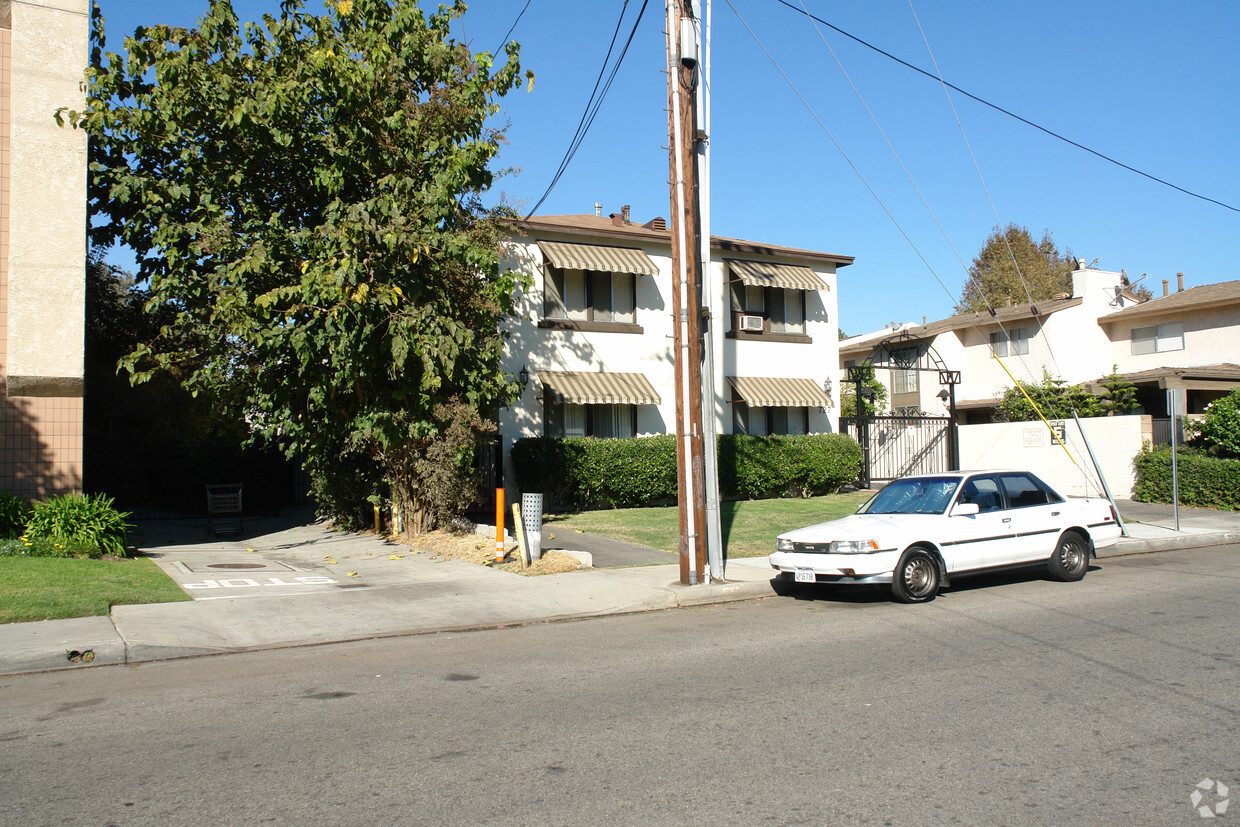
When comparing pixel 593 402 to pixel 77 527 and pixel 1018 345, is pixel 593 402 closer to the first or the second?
pixel 77 527

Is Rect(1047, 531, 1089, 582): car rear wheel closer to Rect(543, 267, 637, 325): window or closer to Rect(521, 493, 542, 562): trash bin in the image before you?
Rect(521, 493, 542, 562): trash bin

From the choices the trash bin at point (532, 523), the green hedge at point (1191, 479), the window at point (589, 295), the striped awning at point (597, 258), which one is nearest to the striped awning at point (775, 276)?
the striped awning at point (597, 258)

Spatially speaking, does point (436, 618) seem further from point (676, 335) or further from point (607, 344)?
point (607, 344)

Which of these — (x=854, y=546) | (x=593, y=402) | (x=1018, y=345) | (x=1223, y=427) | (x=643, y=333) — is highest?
(x=1018, y=345)

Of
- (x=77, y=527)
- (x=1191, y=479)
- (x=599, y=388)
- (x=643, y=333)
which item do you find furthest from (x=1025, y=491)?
(x=77, y=527)

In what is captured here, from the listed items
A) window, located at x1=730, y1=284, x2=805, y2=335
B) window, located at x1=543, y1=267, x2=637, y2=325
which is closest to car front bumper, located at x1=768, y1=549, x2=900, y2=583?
window, located at x1=543, y1=267, x2=637, y2=325

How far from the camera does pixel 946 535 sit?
402 inches

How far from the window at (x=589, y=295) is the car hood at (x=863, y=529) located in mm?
11387

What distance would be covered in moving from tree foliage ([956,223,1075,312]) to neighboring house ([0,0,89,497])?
41.3 m

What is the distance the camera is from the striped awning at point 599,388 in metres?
20.0

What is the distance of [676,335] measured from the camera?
10797 mm

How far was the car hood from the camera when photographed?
32.9 feet

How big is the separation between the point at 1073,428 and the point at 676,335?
1790cm

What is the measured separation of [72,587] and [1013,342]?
3333 centimetres
